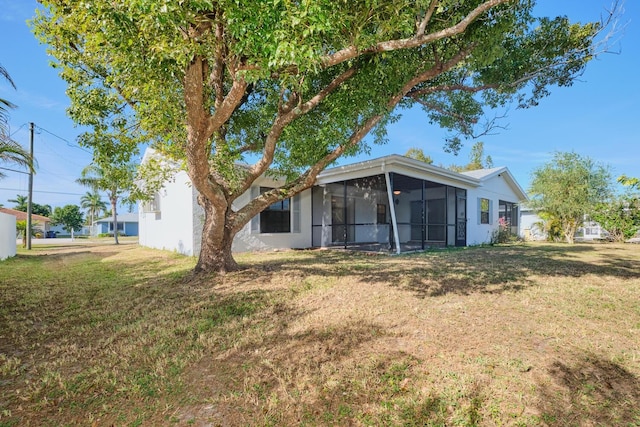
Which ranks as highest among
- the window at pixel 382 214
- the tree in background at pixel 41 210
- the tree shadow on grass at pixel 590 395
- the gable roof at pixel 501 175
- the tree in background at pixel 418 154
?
the tree in background at pixel 418 154

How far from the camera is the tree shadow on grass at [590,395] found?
2318 mm

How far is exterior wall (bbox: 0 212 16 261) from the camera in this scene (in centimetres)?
1160

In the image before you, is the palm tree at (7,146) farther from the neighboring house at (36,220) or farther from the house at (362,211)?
the neighboring house at (36,220)

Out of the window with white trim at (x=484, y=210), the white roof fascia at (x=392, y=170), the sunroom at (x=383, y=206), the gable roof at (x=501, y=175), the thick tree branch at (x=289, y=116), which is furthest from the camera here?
the gable roof at (x=501, y=175)

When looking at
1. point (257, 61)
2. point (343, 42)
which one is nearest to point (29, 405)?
point (257, 61)

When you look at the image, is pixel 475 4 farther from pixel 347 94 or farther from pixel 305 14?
pixel 305 14

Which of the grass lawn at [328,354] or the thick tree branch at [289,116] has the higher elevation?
the thick tree branch at [289,116]

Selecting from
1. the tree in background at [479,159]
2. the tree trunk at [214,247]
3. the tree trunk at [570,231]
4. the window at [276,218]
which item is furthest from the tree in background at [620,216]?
the tree in background at [479,159]

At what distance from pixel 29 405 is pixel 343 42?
548 centimetres

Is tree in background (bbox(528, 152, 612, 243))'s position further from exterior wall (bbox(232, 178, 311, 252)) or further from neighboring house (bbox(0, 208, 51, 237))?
neighboring house (bbox(0, 208, 51, 237))

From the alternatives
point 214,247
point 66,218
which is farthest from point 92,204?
point 214,247

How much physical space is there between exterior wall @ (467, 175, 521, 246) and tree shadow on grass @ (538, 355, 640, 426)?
13.0 metres

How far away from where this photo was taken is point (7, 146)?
7844 mm

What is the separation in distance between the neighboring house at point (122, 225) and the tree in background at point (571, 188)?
5000cm
